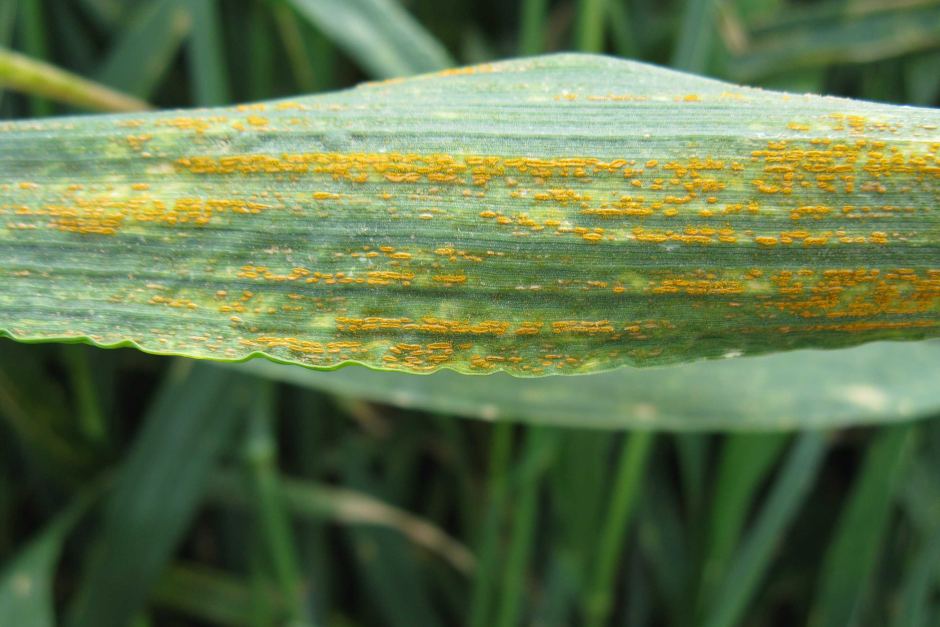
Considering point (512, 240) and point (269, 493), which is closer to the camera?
point (512, 240)

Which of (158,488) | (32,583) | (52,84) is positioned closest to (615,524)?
(158,488)

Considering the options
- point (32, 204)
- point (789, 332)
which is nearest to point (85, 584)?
point (32, 204)

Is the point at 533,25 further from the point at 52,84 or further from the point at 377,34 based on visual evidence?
the point at 52,84

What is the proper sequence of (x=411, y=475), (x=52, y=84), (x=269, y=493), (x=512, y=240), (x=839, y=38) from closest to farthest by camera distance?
(x=512, y=240) < (x=52, y=84) < (x=269, y=493) < (x=839, y=38) < (x=411, y=475)

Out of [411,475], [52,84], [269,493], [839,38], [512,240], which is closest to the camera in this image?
[512,240]

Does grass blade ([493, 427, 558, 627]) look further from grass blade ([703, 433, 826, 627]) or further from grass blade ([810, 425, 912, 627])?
grass blade ([810, 425, 912, 627])

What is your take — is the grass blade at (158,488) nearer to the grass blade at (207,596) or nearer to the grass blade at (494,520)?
the grass blade at (207,596)
